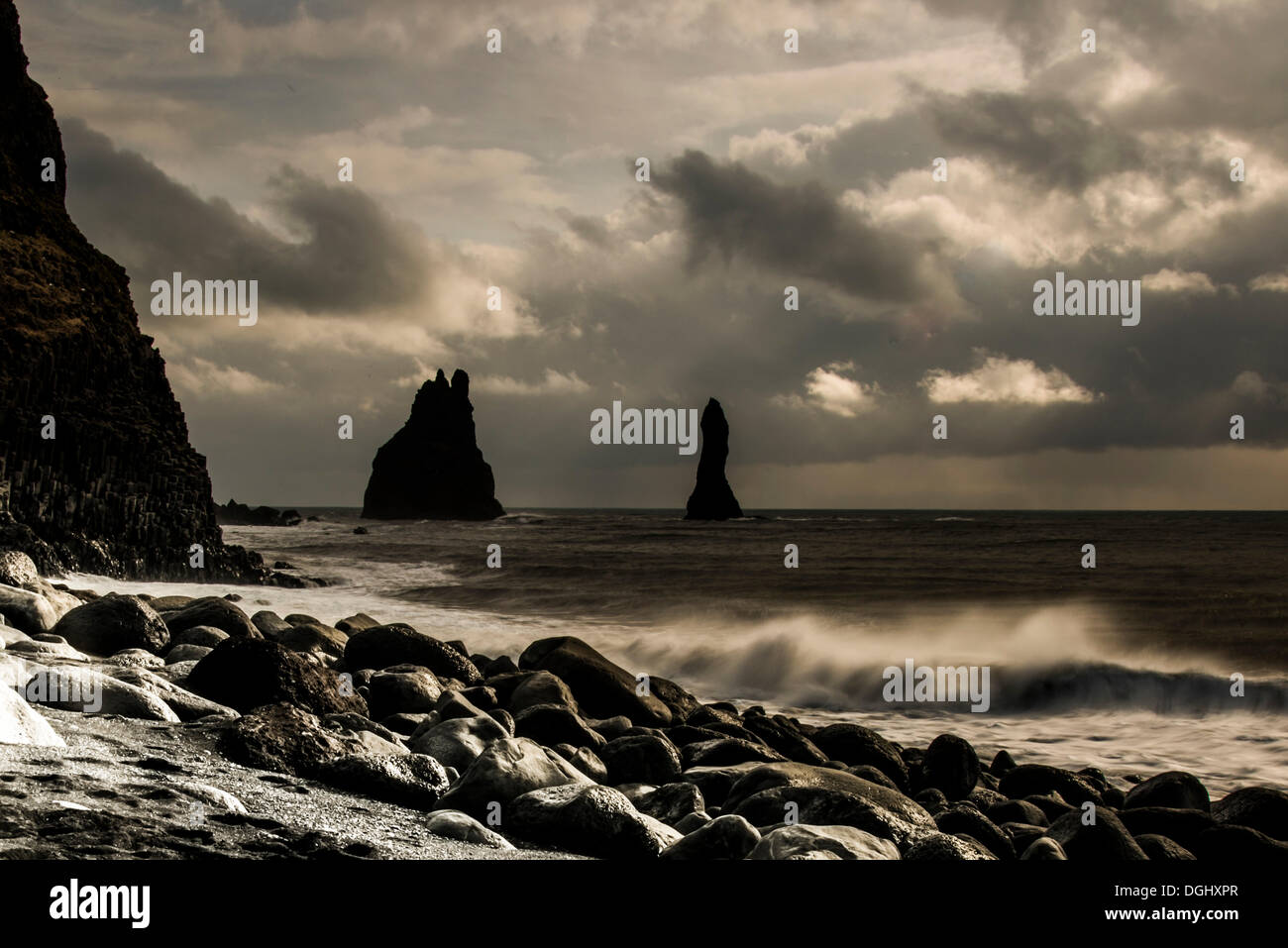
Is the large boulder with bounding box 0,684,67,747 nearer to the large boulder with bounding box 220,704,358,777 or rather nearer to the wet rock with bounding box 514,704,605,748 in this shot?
the large boulder with bounding box 220,704,358,777

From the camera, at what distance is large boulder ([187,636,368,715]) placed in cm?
697

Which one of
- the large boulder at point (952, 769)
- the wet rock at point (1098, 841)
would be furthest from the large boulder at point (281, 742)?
the large boulder at point (952, 769)

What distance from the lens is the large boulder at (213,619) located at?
10.5 m

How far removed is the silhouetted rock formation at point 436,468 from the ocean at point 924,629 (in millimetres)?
70151

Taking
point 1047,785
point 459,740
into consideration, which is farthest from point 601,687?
point 1047,785

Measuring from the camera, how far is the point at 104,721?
5469 mm

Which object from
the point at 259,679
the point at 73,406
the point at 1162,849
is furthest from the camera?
the point at 73,406

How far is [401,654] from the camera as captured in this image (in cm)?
1076

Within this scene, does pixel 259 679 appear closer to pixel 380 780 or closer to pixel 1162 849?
pixel 380 780

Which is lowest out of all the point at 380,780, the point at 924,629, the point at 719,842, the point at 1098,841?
the point at 924,629

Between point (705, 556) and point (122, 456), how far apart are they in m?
23.8

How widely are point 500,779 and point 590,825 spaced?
0.74 metres
